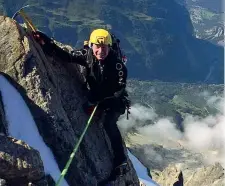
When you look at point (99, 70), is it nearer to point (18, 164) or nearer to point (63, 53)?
point (63, 53)

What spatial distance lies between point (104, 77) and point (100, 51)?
3.83ft

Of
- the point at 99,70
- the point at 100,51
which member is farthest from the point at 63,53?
the point at 100,51

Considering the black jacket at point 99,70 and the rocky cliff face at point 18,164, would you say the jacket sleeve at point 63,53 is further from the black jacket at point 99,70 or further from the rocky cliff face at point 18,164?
the rocky cliff face at point 18,164

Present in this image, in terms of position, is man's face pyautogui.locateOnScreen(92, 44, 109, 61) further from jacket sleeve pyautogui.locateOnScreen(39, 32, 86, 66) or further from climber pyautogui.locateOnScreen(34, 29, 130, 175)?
jacket sleeve pyautogui.locateOnScreen(39, 32, 86, 66)

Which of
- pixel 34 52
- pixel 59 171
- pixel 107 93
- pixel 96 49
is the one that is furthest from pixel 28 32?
pixel 59 171

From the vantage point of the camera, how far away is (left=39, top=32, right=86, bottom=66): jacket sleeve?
16.7m

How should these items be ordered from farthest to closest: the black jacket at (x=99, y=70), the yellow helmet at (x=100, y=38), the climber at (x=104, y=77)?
the black jacket at (x=99, y=70) < the climber at (x=104, y=77) < the yellow helmet at (x=100, y=38)

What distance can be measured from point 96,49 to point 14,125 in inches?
158

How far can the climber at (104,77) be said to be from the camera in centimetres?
1584

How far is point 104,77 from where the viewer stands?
16.4 meters

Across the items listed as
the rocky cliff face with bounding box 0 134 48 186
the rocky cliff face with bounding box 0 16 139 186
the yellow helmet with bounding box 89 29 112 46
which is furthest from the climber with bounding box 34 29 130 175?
the rocky cliff face with bounding box 0 134 48 186

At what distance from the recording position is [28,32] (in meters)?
16.4

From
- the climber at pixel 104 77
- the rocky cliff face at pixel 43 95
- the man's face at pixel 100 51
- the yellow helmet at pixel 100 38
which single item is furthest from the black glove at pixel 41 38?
the yellow helmet at pixel 100 38

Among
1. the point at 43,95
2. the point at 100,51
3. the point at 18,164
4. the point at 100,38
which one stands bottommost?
the point at 43,95
